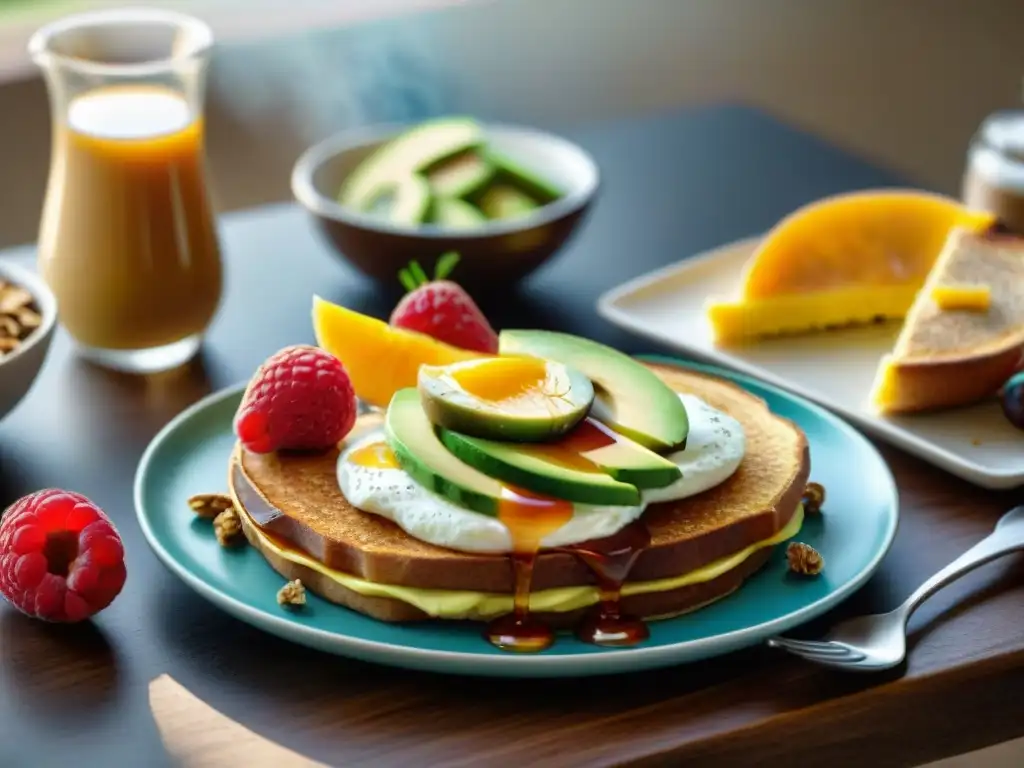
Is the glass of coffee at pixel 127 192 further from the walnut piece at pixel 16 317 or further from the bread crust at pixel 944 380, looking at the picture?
the bread crust at pixel 944 380

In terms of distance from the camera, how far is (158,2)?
3.35m

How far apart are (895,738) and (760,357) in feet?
2.14

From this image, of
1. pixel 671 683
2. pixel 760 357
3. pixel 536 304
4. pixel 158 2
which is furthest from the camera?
pixel 158 2

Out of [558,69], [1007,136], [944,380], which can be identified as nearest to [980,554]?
[944,380]

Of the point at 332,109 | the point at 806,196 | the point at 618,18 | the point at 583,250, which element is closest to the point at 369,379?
the point at 583,250

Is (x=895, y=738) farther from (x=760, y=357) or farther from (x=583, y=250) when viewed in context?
(x=583, y=250)

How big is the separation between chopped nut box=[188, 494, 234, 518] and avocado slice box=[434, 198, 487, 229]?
23.8 inches

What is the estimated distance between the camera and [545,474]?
110cm

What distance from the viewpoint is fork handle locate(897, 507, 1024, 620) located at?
1176 mm

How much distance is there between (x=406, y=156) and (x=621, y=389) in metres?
0.75

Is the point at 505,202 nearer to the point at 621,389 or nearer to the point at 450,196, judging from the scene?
the point at 450,196

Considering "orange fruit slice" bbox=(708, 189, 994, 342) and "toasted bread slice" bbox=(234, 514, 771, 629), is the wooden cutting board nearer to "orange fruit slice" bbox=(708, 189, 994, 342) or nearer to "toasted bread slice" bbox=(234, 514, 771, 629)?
"toasted bread slice" bbox=(234, 514, 771, 629)

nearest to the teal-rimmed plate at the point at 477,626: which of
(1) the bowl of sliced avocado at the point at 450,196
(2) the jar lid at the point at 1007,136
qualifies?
(1) the bowl of sliced avocado at the point at 450,196

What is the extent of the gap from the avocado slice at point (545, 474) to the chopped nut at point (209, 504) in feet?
0.80
